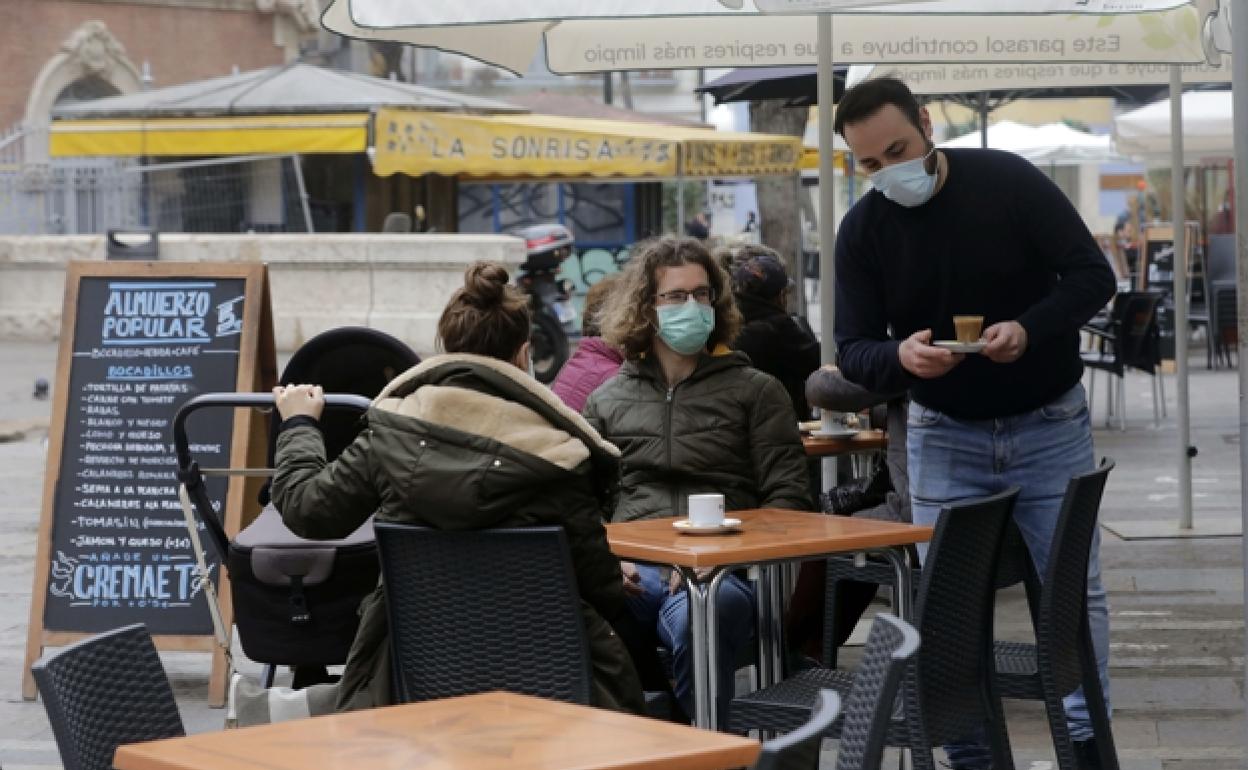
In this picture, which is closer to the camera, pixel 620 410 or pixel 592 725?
pixel 592 725

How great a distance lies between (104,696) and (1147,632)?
5.62 m

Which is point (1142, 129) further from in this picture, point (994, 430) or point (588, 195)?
point (994, 430)

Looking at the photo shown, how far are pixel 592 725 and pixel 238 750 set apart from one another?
0.55 metres

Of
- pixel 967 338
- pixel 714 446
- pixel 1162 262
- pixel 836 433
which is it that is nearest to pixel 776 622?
pixel 714 446

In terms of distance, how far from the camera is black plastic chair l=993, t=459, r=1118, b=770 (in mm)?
4980

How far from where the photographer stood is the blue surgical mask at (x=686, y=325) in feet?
20.1

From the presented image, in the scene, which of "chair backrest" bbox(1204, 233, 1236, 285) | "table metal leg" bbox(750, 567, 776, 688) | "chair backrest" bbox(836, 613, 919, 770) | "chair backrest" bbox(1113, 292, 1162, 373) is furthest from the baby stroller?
"chair backrest" bbox(1204, 233, 1236, 285)

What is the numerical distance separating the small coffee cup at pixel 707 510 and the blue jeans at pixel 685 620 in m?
0.20

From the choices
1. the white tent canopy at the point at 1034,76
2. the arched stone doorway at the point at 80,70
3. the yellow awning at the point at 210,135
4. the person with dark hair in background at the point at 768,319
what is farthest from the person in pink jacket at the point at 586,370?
the arched stone doorway at the point at 80,70

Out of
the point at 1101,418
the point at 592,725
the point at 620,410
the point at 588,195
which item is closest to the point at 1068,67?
the point at 1101,418

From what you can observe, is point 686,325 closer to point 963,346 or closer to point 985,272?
point 985,272

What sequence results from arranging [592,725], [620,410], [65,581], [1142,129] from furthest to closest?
[1142,129] < [65,581] < [620,410] < [592,725]

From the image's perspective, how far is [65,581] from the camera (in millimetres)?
7484

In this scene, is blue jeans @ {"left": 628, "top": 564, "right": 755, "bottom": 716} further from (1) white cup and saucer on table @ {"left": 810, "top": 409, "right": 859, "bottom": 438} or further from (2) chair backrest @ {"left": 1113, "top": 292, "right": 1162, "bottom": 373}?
(2) chair backrest @ {"left": 1113, "top": 292, "right": 1162, "bottom": 373}
